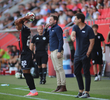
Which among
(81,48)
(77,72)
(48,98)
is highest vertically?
(81,48)

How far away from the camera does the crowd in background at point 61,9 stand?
14.5 meters

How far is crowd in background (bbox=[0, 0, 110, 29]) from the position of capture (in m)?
14.5

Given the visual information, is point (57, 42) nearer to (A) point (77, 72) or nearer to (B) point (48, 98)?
(A) point (77, 72)

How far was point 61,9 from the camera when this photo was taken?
1798cm

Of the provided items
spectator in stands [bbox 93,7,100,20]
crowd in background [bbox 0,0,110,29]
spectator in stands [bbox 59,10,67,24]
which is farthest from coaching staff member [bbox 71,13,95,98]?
spectator in stands [bbox 59,10,67,24]

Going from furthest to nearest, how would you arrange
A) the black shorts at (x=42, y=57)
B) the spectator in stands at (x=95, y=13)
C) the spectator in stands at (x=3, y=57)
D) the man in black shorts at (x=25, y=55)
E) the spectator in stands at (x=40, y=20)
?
the spectator in stands at (x=40, y=20) → the spectator in stands at (x=3, y=57) → the spectator in stands at (x=95, y=13) → the black shorts at (x=42, y=57) → the man in black shorts at (x=25, y=55)

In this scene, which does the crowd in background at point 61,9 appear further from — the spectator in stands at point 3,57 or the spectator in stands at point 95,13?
the spectator in stands at point 3,57

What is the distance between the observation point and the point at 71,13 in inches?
607

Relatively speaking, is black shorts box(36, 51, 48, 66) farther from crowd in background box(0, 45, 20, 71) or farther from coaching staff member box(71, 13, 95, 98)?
crowd in background box(0, 45, 20, 71)

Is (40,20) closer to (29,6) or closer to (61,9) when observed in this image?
(61,9)

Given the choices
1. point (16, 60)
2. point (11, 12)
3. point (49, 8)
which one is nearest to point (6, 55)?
point (16, 60)

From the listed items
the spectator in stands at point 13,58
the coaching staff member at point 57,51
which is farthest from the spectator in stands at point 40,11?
the coaching staff member at point 57,51

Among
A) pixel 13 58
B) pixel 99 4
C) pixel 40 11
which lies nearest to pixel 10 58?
pixel 13 58

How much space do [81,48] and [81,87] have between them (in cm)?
92
